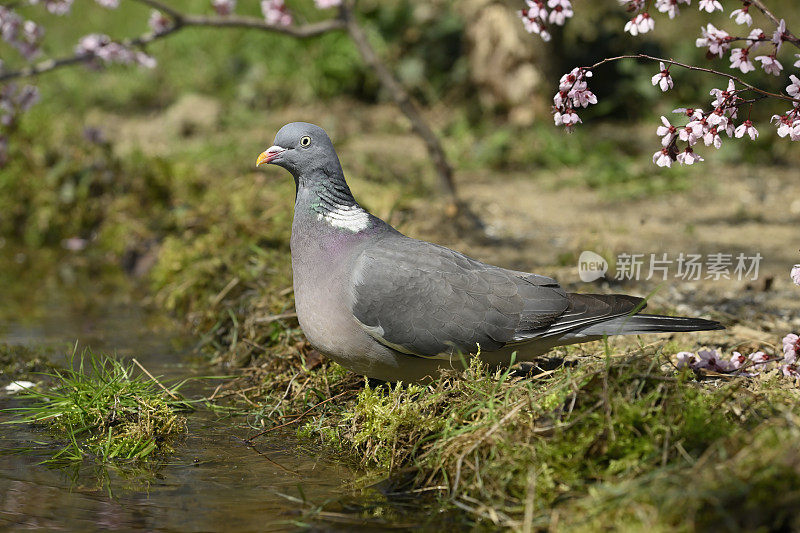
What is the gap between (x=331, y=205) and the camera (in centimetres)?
348

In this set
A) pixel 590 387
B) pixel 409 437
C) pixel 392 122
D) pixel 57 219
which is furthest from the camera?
pixel 392 122

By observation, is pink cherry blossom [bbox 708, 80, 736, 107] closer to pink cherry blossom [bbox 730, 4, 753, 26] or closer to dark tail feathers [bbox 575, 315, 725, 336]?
pink cherry blossom [bbox 730, 4, 753, 26]

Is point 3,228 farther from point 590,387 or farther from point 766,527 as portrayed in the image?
point 766,527

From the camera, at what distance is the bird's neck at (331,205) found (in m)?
3.45

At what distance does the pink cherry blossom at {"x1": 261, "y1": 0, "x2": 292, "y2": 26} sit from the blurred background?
1144 mm

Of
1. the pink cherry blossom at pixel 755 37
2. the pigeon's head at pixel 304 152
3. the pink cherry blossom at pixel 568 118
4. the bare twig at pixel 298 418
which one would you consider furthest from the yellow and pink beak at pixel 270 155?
the pink cherry blossom at pixel 755 37

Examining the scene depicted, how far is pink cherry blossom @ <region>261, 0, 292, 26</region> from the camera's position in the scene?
588cm

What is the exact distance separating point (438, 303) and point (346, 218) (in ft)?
1.64

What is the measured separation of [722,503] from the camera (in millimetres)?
2287

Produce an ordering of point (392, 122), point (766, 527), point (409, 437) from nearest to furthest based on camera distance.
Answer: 1. point (766, 527)
2. point (409, 437)
3. point (392, 122)

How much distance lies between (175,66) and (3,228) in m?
3.35

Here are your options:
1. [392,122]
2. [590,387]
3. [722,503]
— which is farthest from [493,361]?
[392,122]

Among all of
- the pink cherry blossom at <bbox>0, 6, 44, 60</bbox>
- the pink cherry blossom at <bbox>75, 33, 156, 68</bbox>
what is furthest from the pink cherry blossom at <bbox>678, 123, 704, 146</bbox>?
the pink cherry blossom at <bbox>0, 6, 44, 60</bbox>

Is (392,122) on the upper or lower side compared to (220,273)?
upper
